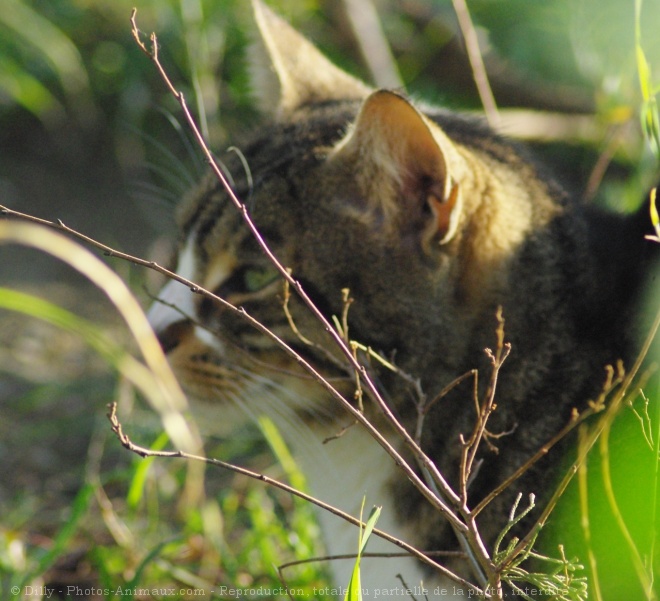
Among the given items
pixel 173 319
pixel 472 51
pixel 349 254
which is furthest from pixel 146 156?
pixel 349 254

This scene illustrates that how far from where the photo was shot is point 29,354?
3.05 meters

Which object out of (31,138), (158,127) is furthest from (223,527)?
→ (31,138)

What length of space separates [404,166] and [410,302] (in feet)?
→ 0.73

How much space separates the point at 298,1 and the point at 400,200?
7.04ft

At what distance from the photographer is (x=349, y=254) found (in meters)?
1.52

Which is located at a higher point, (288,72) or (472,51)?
(288,72)

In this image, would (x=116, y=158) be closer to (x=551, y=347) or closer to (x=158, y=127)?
(x=158, y=127)

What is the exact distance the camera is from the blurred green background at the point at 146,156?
2.08 metres

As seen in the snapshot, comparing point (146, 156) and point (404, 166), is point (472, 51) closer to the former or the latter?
point (404, 166)

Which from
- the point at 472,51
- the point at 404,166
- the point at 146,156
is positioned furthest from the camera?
the point at 146,156

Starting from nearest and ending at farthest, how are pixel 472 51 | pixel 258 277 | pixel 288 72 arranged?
pixel 258 277
pixel 288 72
pixel 472 51

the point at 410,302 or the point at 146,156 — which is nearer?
the point at 410,302

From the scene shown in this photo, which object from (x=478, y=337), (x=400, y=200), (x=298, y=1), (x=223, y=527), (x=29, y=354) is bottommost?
(x=223, y=527)

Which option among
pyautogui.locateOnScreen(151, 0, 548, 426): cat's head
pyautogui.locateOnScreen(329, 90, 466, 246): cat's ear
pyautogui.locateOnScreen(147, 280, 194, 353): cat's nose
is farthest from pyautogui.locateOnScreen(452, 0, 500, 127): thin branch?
pyautogui.locateOnScreen(147, 280, 194, 353): cat's nose
